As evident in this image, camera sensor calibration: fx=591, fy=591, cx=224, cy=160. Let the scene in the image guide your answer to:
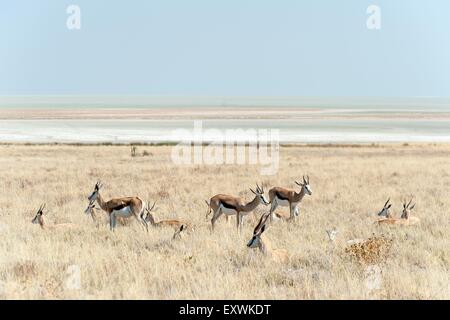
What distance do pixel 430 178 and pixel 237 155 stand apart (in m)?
15.0

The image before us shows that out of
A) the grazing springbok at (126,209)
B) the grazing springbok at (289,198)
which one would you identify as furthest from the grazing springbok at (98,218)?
the grazing springbok at (289,198)

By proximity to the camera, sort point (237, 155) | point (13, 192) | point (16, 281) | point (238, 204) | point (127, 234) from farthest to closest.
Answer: point (237, 155) < point (13, 192) < point (238, 204) < point (127, 234) < point (16, 281)

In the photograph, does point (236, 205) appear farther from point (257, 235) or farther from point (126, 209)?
point (257, 235)

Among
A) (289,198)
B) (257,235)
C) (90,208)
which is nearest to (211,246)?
(257,235)

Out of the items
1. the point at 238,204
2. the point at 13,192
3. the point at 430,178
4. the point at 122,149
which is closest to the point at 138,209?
the point at 238,204

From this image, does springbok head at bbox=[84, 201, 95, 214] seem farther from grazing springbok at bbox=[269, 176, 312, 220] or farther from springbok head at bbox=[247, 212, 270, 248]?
springbok head at bbox=[247, 212, 270, 248]

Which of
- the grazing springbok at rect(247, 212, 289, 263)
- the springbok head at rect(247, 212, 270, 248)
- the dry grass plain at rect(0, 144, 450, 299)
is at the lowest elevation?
the dry grass plain at rect(0, 144, 450, 299)

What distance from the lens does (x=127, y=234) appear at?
11156mm

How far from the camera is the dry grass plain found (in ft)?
24.3

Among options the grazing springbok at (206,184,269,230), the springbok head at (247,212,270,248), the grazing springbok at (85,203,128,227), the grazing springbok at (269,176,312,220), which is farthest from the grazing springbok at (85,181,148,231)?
the springbok head at (247,212,270,248)

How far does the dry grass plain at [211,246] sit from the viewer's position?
24.3 feet

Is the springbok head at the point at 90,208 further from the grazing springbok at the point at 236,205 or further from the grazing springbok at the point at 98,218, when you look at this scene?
the grazing springbok at the point at 236,205

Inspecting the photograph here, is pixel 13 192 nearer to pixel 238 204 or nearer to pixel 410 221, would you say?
pixel 238 204

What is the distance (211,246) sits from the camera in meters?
10.0
